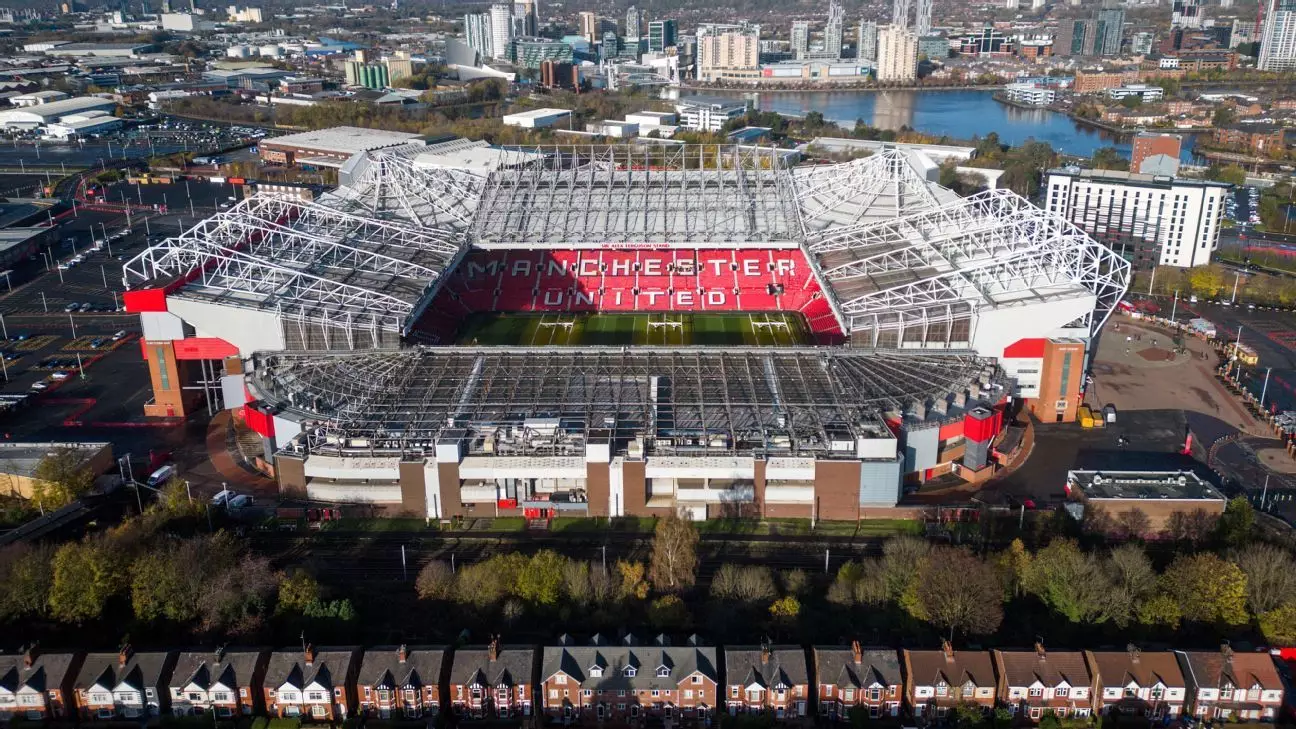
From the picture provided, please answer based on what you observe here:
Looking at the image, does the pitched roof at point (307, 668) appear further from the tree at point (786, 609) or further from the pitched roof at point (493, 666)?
the tree at point (786, 609)

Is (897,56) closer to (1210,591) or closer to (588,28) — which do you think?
(588,28)

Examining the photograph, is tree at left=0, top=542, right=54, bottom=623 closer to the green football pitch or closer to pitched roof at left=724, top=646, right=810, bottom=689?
pitched roof at left=724, top=646, right=810, bottom=689

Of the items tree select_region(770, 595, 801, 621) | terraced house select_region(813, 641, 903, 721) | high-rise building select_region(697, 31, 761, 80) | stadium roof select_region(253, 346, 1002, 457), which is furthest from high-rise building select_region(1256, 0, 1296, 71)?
terraced house select_region(813, 641, 903, 721)

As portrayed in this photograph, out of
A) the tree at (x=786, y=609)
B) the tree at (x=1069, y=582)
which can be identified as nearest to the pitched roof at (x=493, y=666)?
the tree at (x=786, y=609)

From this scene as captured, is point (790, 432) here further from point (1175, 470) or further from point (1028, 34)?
point (1028, 34)

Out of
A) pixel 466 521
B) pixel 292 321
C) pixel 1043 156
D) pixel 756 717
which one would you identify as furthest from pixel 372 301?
pixel 1043 156

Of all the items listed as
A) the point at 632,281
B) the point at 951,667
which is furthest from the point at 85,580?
the point at 632,281
